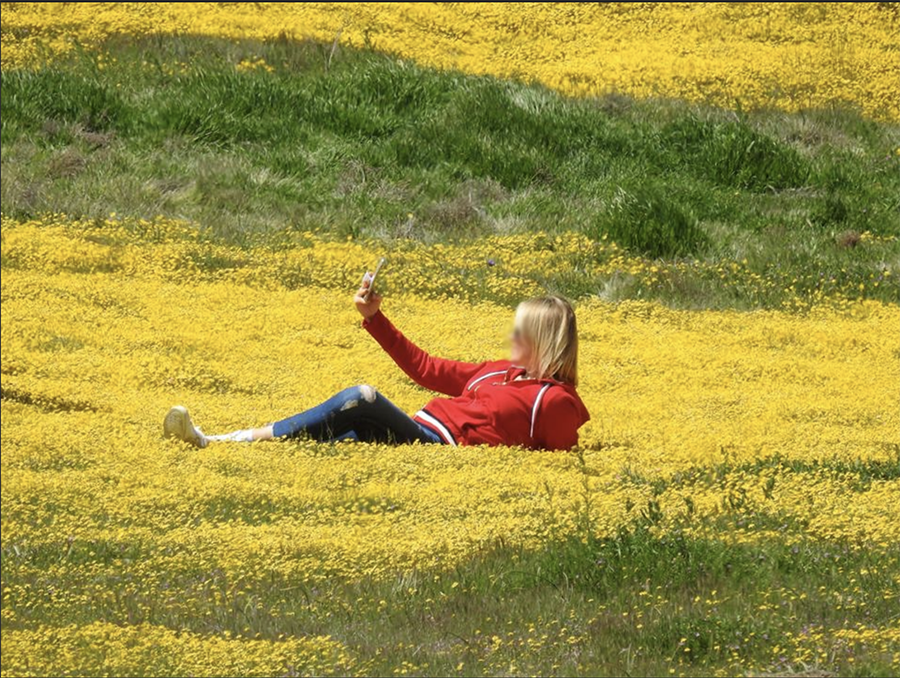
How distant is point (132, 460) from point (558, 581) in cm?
248

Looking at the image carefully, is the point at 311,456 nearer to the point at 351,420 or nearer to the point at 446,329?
the point at 351,420

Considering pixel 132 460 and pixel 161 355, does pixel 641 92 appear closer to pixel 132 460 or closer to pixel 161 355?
pixel 161 355

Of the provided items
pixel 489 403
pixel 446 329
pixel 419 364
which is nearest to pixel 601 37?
pixel 446 329

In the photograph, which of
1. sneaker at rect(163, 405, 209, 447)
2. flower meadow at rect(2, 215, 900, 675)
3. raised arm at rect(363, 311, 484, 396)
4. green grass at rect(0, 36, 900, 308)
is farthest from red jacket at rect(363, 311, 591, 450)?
green grass at rect(0, 36, 900, 308)

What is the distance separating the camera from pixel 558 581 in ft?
22.5

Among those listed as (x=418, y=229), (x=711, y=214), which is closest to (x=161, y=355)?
(x=418, y=229)

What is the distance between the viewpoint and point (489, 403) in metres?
9.20

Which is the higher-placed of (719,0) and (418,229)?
(719,0)

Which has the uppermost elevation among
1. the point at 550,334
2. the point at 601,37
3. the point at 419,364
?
the point at 550,334

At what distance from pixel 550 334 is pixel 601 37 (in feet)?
40.3

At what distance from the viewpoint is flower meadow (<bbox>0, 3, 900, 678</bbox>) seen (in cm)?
629

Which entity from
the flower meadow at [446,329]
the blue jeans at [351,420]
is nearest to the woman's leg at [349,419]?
the blue jeans at [351,420]

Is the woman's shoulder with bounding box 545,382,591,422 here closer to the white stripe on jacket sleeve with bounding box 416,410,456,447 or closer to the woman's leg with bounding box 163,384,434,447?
the white stripe on jacket sleeve with bounding box 416,410,456,447

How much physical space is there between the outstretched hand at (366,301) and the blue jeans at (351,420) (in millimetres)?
460
